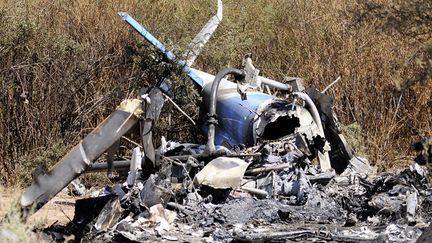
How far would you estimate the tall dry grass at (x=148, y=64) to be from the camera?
13094 mm

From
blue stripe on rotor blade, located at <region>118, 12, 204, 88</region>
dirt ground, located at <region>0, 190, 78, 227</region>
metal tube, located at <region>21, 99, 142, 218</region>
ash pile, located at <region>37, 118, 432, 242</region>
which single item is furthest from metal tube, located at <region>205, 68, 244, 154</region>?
dirt ground, located at <region>0, 190, 78, 227</region>

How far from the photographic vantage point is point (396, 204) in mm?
9312

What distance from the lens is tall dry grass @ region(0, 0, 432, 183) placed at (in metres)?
13.1

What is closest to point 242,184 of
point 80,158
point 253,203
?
point 253,203

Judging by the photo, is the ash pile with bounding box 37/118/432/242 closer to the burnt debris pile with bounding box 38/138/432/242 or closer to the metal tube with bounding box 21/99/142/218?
the burnt debris pile with bounding box 38/138/432/242

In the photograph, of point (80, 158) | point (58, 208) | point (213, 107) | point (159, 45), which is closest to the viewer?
point (80, 158)

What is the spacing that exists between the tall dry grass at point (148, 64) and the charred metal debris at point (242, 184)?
5.59ft

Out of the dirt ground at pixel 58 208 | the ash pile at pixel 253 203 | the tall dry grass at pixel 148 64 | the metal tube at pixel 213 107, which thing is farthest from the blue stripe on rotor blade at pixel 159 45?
the dirt ground at pixel 58 208

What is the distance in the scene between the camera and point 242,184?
32.6 ft

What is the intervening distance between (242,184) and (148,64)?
411 cm

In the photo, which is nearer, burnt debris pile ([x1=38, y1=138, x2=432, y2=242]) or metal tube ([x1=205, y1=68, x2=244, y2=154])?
burnt debris pile ([x1=38, y1=138, x2=432, y2=242])

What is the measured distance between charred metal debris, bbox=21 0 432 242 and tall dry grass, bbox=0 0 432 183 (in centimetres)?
170

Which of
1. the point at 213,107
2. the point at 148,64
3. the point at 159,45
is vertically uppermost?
the point at 159,45

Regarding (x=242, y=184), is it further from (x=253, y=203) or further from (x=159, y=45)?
(x=159, y=45)
